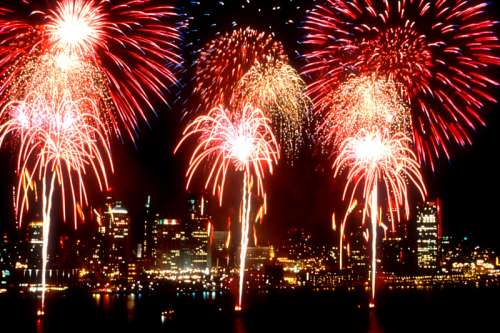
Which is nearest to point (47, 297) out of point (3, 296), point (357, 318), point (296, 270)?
point (3, 296)

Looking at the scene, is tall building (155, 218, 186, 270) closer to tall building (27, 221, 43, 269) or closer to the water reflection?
tall building (27, 221, 43, 269)

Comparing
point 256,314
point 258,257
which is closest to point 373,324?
point 256,314

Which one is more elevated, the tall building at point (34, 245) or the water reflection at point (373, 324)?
the tall building at point (34, 245)

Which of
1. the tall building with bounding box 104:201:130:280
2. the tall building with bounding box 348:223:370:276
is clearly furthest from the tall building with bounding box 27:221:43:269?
the tall building with bounding box 348:223:370:276

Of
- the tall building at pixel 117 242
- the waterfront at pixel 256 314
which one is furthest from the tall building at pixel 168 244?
the waterfront at pixel 256 314

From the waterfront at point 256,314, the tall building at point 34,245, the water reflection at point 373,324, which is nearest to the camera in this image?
the water reflection at point 373,324

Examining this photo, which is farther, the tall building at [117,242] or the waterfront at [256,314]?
the tall building at [117,242]

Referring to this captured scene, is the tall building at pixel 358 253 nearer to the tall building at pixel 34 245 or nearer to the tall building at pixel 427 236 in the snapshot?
the tall building at pixel 427 236

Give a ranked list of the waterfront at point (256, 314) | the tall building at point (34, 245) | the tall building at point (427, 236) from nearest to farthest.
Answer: the waterfront at point (256, 314) < the tall building at point (34, 245) < the tall building at point (427, 236)
